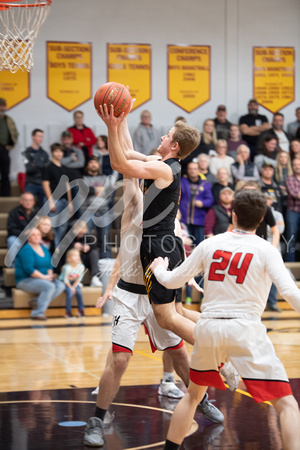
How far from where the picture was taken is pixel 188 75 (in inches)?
573

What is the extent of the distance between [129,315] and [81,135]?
825 cm

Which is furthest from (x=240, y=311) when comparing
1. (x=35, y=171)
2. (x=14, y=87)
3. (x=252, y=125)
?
(x=14, y=87)

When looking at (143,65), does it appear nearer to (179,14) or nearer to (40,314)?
(179,14)

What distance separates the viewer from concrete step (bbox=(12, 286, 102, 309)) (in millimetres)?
10125

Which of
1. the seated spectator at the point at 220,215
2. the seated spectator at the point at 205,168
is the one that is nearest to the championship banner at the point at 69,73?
the seated spectator at the point at 205,168

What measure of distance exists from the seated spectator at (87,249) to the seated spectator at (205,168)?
2.15 metres

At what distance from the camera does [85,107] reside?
14.0 meters

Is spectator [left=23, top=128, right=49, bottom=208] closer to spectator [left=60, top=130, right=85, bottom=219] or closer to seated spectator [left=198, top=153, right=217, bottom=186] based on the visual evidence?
spectator [left=60, top=130, right=85, bottom=219]

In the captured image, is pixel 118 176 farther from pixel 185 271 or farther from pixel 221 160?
pixel 185 271

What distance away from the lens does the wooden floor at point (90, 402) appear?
14.4ft

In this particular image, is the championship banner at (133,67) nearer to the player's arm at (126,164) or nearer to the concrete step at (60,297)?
the concrete step at (60,297)

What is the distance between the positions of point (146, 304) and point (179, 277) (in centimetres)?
109

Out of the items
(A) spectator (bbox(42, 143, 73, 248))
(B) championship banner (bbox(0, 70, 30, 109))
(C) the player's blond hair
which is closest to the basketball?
(C) the player's blond hair

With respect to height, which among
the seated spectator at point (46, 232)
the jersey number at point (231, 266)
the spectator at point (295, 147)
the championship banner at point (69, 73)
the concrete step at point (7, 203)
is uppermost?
the championship banner at point (69, 73)
